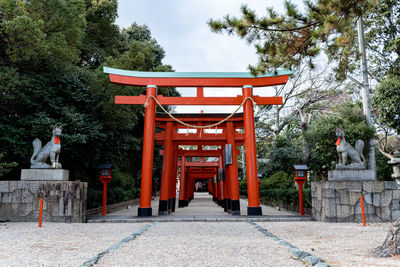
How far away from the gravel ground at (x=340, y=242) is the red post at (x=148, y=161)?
4.10 m

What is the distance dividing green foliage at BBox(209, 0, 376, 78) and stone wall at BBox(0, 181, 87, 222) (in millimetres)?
5981

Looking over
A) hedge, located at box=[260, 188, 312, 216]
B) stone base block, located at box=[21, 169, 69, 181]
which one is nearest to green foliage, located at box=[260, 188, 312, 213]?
hedge, located at box=[260, 188, 312, 216]

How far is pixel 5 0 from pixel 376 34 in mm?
16560

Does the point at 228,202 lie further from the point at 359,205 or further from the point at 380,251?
the point at 380,251

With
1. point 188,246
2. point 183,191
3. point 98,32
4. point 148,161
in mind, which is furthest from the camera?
point 183,191

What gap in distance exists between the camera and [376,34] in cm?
1503

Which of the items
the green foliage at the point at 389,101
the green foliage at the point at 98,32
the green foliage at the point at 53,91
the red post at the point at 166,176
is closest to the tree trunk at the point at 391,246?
the red post at the point at 166,176

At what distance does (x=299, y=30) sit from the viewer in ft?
18.8

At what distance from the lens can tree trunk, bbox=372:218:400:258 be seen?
12.5 feet

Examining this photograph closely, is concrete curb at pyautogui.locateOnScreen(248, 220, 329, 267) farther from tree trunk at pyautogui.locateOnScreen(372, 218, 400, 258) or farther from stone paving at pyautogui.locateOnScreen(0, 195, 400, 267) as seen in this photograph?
tree trunk at pyautogui.locateOnScreen(372, 218, 400, 258)

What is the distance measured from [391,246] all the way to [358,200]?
4.28 meters

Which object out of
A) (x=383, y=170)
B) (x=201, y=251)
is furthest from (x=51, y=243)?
(x=383, y=170)

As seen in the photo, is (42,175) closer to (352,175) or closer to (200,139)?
(200,139)

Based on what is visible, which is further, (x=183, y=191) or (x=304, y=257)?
(x=183, y=191)
